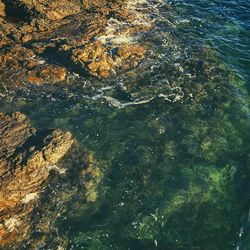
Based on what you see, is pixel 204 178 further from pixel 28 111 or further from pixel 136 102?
pixel 28 111

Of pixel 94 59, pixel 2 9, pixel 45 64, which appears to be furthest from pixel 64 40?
pixel 2 9

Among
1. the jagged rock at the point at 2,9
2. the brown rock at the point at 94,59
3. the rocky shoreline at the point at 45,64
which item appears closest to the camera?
the rocky shoreline at the point at 45,64

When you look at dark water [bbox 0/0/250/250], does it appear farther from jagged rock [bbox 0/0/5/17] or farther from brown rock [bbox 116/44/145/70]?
jagged rock [bbox 0/0/5/17]

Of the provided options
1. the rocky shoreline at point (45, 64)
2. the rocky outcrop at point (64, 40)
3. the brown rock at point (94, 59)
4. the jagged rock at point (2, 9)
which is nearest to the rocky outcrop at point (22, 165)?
the rocky shoreline at point (45, 64)

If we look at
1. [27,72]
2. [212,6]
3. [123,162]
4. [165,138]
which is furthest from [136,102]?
[212,6]

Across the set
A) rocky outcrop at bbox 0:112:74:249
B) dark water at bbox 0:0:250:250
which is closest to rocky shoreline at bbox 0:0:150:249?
rocky outcrop at bbox 0:112:74:249

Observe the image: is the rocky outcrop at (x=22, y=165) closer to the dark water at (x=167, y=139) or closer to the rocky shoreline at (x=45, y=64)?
the rocky shoreline at (x=45, y=64)
